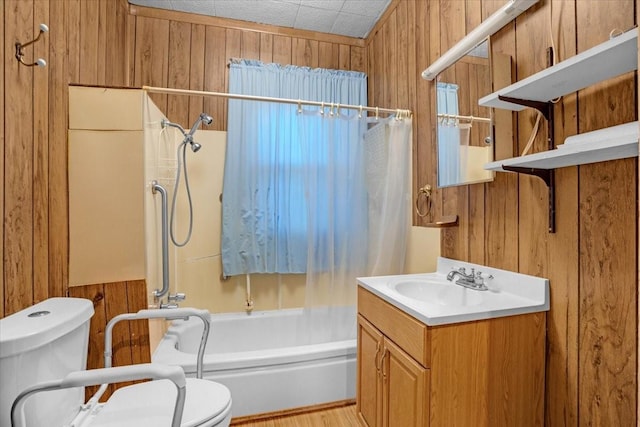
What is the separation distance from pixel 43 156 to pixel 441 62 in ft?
6.41

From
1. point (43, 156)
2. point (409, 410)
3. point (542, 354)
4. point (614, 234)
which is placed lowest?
point (409, 410)

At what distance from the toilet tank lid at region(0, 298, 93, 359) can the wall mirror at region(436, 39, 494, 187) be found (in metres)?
1.76

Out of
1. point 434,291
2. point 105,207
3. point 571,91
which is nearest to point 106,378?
point 105,207

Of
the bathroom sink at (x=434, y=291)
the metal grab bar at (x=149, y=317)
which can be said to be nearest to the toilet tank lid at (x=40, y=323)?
the metal grab bar at (x=149, y=317)

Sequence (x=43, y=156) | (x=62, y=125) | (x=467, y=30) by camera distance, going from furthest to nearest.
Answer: (x=467, y=30) → (x=62, y=125) → (x=43, y=156)

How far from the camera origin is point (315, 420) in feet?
5.87

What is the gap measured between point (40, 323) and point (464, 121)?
1.93 metres

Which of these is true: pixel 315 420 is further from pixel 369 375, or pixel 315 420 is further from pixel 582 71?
pixel 582 71

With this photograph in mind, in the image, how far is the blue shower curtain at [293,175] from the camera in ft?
6.72

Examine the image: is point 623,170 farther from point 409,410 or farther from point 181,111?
point 181,111

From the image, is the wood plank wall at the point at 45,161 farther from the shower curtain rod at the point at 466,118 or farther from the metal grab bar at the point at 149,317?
the shower curtain rod at the point at 466,118

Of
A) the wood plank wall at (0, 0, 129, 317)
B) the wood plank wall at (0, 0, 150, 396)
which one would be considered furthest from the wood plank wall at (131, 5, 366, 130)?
the wood plank wall at (0, 0, 129, 317)

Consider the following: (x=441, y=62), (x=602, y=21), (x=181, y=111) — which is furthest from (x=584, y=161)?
(x=181, y=111)

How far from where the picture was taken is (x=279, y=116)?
2.29 metres
